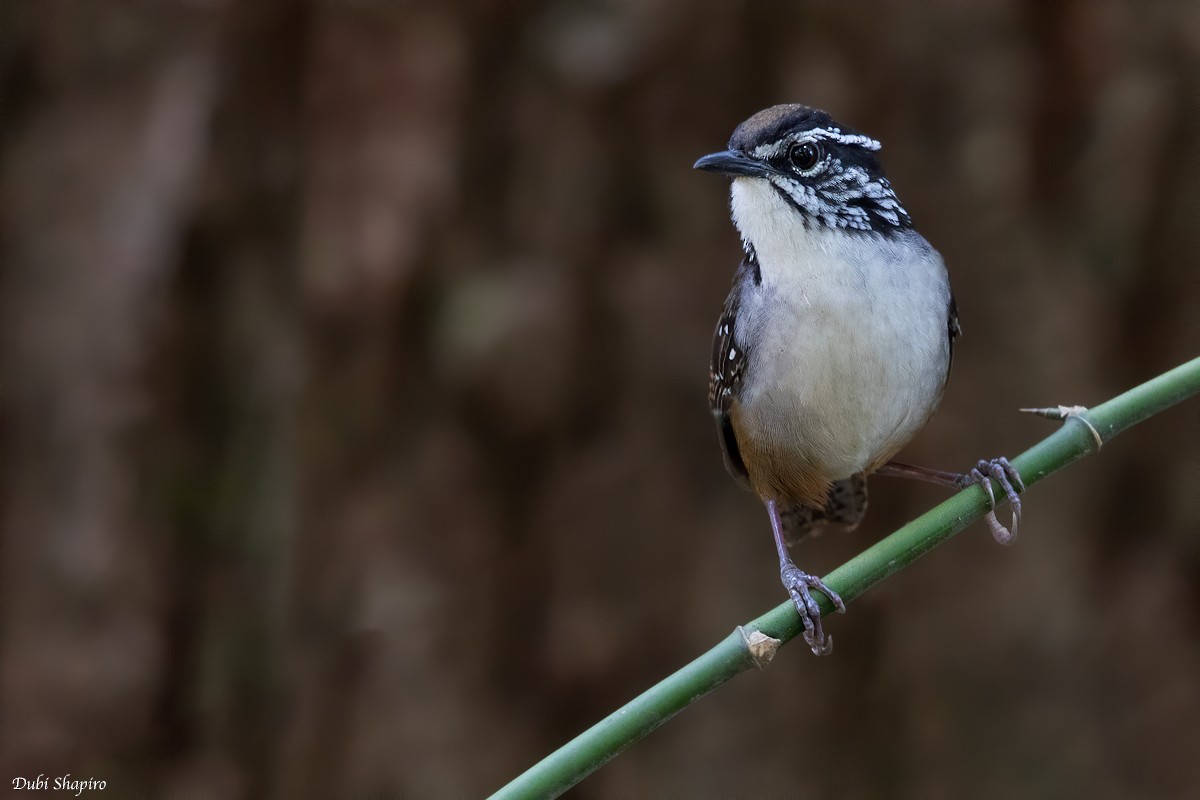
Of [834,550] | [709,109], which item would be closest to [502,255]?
[709,109]

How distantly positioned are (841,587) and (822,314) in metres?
1.05

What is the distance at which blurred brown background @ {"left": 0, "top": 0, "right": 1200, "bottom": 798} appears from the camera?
16.4ft

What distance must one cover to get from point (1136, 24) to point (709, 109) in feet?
6.60

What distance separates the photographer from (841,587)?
2.16 m

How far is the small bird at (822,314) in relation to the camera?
300 centimetres

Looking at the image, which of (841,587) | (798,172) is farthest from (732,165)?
(841,587)

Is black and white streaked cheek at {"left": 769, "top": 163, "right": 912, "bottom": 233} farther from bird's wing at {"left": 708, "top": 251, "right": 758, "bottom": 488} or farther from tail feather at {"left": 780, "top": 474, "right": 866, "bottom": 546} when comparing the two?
tail feather at {"left": 780, "top": 474, "right": 866, "bottom": 546}

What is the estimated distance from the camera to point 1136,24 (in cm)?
494

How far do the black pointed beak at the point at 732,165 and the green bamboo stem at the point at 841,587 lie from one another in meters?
1.18

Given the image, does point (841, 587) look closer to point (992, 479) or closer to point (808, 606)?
point (808, 606)

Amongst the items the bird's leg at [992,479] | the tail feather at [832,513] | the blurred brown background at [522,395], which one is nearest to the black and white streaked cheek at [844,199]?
the bird's leg at [992,479]

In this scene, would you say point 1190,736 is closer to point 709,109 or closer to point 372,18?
point 709,109
